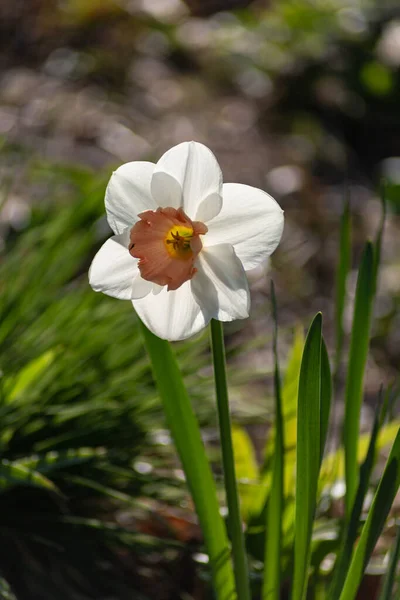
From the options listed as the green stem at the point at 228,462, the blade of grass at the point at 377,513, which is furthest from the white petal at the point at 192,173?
the blade of grass at the point at 377,513

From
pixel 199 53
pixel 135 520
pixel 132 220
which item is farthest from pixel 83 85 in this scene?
pixel 132 220

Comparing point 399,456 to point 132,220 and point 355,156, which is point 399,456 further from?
point 355,156

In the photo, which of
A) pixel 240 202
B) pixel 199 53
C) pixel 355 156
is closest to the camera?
pixel 240 202

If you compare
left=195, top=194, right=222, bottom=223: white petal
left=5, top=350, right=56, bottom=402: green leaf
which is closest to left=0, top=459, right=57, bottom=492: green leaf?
left=5, top=350, right=56, bottom=402: green leaf

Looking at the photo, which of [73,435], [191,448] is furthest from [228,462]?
[73,435]

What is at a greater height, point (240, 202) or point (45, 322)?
point (240, 202)

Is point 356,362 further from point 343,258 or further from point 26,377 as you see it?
point 26,377
